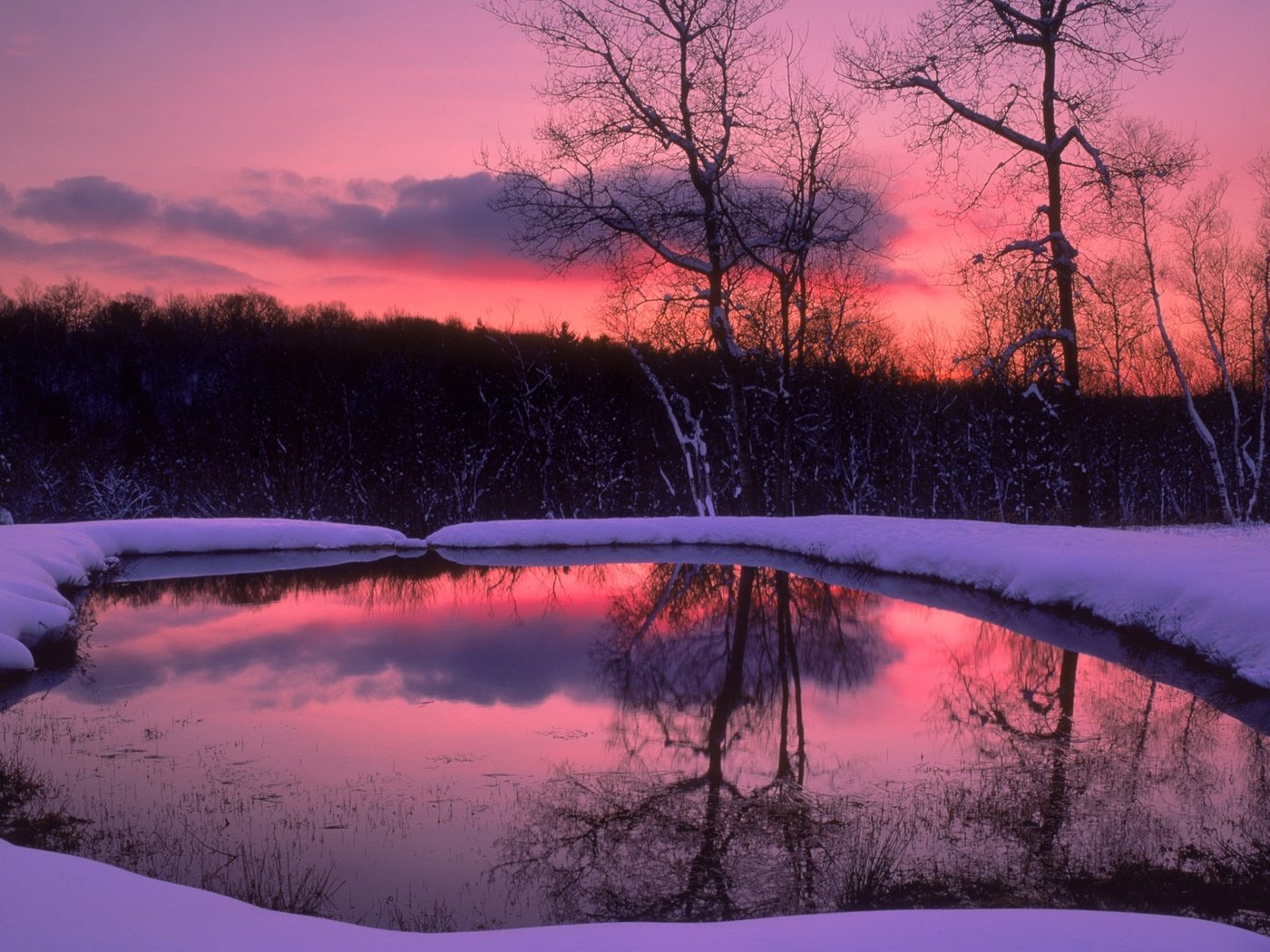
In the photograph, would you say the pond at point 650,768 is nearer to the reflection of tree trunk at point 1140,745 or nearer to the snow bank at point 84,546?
the reflection of tree trunk at point 1140,745

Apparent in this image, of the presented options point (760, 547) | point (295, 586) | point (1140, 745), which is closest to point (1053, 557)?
point (1140, 745)

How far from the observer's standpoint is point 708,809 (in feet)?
21.2

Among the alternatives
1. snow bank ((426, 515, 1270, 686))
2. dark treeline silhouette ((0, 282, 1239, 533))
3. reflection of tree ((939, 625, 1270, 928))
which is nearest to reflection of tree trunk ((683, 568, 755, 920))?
reflection of tree ((939, 625, 1270, 928))

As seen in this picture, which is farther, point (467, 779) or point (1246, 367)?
point (1246, 367)

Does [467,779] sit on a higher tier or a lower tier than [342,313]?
lower

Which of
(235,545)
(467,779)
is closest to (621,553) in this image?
(235,545)

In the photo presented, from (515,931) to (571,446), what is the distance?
33.9m

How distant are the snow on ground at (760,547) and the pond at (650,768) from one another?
27.3 inches

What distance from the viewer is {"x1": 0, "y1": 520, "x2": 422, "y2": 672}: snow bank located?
11.5 meters

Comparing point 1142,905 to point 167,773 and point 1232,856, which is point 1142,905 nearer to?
point 1232,856

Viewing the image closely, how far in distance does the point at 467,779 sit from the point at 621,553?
593 inches

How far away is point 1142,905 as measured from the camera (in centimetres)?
484

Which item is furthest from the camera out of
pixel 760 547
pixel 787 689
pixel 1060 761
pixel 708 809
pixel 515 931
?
pixel 760 547

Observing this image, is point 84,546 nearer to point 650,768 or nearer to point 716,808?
point 650,768
